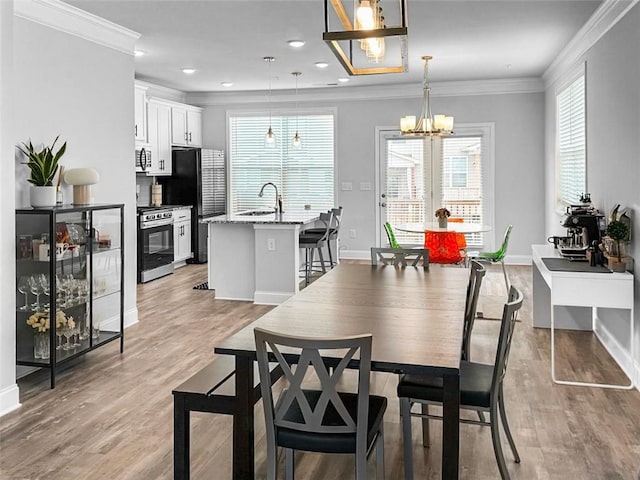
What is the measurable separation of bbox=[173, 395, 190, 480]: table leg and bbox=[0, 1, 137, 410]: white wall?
1.58m

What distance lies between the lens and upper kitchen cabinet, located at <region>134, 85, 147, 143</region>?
7.54m

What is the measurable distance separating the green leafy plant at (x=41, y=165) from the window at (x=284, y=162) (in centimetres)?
554

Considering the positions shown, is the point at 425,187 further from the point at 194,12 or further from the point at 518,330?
the point at 194,12

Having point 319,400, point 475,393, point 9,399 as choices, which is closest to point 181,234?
point 9,399

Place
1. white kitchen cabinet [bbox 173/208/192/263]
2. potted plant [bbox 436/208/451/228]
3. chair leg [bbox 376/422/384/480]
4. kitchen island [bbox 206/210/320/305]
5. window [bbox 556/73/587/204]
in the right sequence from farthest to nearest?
white kitchen cabinet [bbox 173/208/192/263]
potted plant [bbox 436/208/451/228]
kitchen island [bbox 206/210/320/305]
window [bbox 556/73/587/204]
chair leg [bbox 376/422/384/480]

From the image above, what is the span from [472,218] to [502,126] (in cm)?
140

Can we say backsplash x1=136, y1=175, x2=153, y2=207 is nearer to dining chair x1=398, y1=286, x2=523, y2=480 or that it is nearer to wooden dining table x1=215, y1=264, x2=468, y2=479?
wooden dining table x1=215, y1=264, x2=468, y2=479

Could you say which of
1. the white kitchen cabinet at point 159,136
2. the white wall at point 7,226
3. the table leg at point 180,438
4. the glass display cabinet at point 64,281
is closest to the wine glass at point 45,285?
the glass display cabinet at point 64,281

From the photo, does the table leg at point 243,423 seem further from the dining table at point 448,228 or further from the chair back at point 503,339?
the dining table at point 448,228

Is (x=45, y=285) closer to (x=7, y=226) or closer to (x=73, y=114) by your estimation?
(x=7, y=226)

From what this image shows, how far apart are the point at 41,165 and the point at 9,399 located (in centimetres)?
150

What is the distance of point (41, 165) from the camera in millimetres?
3924

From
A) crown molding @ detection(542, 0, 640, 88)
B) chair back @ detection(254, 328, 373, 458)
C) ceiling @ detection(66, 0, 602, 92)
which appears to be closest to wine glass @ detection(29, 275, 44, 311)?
ceiling @ detection(66, 0, 602, 92)

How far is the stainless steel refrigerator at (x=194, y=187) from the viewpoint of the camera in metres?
8.68
